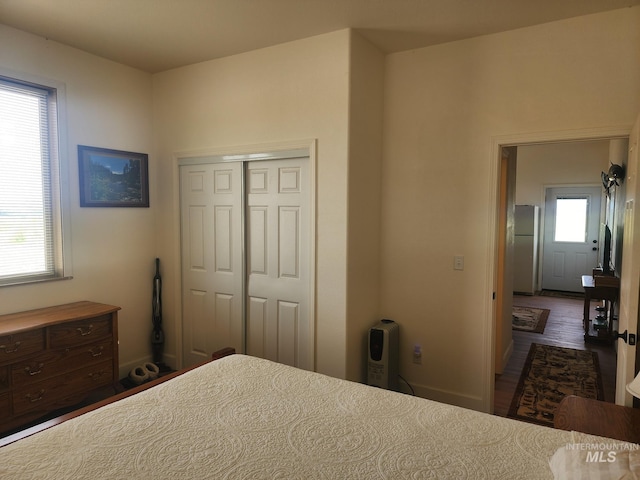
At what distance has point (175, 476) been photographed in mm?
1301

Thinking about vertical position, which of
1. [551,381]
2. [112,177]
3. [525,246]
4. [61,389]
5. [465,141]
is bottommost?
[551,381]

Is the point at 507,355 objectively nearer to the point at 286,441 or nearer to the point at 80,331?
the point at 286,441

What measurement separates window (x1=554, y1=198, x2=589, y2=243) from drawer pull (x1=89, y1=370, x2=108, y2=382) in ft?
26.0

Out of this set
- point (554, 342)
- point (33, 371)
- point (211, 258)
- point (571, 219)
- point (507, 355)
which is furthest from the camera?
point (571, 219)

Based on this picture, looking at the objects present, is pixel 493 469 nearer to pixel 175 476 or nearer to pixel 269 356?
pixel 175 476

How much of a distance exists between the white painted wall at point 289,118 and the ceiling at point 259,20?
0.17 metres

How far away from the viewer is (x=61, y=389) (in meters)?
2.86

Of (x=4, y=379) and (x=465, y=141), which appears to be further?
(x=465, y=141)

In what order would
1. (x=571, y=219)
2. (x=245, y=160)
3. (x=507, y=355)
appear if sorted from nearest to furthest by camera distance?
(x=245, y=160) < (x=507, y=355) < (x=571, y=219)

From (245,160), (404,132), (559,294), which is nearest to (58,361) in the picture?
(245,160)

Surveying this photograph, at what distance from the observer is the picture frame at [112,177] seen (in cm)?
341

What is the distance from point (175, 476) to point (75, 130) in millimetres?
2952

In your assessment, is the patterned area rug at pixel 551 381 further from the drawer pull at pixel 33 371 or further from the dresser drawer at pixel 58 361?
the drawer pull at pixel 33 371

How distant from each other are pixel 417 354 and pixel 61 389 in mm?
2524
